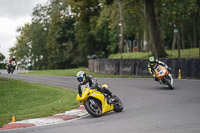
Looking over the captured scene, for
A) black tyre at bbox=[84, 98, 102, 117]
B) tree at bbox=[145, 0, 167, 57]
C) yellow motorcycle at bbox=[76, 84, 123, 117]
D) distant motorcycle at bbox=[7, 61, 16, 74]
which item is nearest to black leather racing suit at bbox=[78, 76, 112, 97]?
yellow motorcycle at bbox=[76, 84, 123, 117]

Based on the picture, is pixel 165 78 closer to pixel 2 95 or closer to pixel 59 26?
pixel 2 95

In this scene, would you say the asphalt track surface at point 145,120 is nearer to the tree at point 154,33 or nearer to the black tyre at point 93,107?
the black tyre at point 93,107

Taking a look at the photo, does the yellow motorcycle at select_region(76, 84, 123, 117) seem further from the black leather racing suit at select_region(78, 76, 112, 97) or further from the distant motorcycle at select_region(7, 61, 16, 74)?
the distant motorcycle at select_region(7, 61, 16, 74)

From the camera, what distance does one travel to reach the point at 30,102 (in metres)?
13.8

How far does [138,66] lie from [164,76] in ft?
32.0

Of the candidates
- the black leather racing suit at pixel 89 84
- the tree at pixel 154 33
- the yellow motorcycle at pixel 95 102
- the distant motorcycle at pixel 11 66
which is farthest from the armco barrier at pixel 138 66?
the black leather racing suit at pixel 89 84

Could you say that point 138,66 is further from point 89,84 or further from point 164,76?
point 89,84

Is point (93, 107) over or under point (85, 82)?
under

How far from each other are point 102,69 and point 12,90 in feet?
51.5

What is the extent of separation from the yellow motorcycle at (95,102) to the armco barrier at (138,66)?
12.8m

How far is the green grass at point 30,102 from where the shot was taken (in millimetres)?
10969

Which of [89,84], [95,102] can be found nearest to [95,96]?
[95,102]

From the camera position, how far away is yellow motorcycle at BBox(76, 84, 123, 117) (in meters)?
9.80

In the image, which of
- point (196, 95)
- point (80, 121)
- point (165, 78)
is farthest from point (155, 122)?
point (165, 78)
